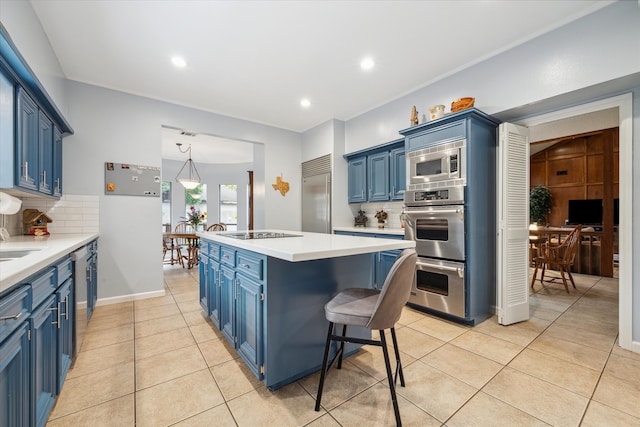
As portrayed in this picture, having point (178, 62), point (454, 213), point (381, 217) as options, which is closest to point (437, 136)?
point (454, 213)

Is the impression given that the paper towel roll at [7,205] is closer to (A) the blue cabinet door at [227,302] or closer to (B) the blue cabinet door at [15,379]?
(B) the blue cabinet door at [15,379]

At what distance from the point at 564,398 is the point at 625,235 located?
148 centimetres

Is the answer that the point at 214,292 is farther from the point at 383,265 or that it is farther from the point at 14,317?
the point at 383,265

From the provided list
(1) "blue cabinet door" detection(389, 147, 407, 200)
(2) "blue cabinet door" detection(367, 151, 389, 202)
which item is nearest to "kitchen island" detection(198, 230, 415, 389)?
(1) "blue cabinet door" detection(389, 147, 407, 200)

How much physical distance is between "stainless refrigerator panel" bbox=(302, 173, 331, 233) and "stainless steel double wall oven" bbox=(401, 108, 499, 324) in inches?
64.9

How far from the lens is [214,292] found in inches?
103

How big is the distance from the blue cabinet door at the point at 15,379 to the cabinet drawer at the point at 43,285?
5.8 inches

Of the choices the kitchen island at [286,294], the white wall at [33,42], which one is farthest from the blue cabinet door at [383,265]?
the white wall at [33,42]

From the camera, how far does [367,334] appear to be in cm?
211

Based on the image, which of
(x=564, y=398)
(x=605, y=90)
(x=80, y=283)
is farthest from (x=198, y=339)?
(x=605, y=90)

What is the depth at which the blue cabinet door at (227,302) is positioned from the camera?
213 centimetres

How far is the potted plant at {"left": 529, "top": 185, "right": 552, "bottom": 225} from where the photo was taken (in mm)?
6328

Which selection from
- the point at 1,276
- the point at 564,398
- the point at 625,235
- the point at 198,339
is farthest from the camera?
the point at 198,339

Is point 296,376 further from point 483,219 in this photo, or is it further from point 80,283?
point 483,219
